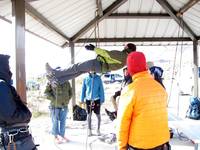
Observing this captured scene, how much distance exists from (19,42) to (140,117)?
2.70m

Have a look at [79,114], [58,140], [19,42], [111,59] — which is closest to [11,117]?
[111,59]

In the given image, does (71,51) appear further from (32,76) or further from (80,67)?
(32,76)

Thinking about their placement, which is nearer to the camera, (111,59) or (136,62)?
(136,62)

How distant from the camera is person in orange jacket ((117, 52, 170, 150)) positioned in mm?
3316

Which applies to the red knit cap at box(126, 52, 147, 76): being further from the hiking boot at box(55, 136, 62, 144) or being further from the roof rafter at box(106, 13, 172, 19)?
the roof rafter at box(106, 13, 172, 19)

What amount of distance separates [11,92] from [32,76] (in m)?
18.0

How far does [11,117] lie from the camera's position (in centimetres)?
340

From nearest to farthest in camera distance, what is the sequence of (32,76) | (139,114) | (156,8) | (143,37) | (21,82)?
(139,114) → (21,82) → (156,8) → (143,37) → (32,76)

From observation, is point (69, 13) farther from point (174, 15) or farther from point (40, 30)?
point (174, 15)

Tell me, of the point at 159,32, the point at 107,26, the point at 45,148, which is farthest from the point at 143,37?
the point at 45,148

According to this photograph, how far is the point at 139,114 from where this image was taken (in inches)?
131

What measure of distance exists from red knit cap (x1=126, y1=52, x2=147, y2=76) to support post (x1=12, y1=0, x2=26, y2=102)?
7.77 ft

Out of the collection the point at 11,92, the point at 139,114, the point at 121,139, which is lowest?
the point at 121,139

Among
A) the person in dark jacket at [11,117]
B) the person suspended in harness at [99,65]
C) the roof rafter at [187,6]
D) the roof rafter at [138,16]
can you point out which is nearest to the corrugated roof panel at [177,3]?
the roof rafter at [187,6]
